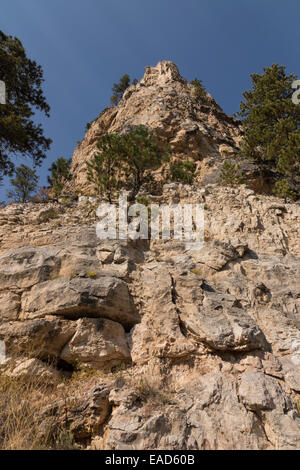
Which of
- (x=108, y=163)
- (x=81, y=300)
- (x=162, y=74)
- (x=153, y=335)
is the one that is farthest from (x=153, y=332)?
(x=162, y=74)

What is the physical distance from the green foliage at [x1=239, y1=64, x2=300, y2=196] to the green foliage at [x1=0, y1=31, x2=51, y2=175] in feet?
42.0

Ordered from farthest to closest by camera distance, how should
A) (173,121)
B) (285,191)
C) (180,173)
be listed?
(173,121) → (180,173) → (285,191)

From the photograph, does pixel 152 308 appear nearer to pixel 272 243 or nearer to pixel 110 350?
pixel 110 350

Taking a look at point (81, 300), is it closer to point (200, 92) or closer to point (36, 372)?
point (36, 372)

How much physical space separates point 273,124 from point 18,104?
52.7 feet

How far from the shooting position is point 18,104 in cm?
1273


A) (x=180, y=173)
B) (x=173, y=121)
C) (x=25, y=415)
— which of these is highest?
(x=173, y=121)

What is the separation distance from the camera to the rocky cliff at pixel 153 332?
4.53m

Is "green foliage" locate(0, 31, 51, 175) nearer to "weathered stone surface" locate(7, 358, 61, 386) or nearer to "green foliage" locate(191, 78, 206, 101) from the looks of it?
"weathered stone surface" locate(7, 358, 61, 386)

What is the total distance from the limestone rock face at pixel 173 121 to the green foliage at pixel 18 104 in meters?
5.70

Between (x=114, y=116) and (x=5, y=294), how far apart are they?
24865 millimetres

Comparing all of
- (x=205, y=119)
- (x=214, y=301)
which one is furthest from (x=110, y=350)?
(x=205, y=119)
